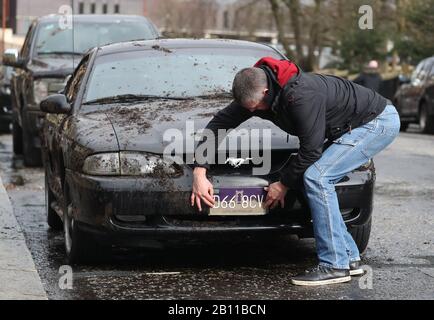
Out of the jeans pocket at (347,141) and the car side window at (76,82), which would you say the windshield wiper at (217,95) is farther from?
the jeans pocket at (347,141)

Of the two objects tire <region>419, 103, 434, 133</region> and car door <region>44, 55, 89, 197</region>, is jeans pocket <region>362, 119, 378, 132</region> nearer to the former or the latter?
car door <region>44, 55, 89, 197</region>

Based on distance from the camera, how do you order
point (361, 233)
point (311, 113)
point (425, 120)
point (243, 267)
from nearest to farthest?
1. point (311, 113)
2. point (243, 267)
3. point (361, 233)
4. point (425, 120)

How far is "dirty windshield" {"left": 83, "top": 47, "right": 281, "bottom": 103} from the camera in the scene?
24.7 ft

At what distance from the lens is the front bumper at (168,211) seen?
620cm

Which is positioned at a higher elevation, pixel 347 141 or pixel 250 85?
pixel 250 85

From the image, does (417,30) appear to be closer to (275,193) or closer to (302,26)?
(302,26)

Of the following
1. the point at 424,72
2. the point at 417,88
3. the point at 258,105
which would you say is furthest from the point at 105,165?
the point at 417,88

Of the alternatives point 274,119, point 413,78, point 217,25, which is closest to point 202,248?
point 274,119

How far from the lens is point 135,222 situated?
6.32m

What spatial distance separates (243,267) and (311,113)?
1.27 m

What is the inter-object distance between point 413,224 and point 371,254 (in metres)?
1.30

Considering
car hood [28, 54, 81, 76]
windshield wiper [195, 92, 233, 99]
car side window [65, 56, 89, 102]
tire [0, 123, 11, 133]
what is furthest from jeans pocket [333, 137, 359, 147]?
tire [0, 123, 11, 133]

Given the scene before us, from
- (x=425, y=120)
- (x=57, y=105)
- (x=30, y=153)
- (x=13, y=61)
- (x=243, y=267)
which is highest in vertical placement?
(x=57, y=105)

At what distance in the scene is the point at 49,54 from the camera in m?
13.6
